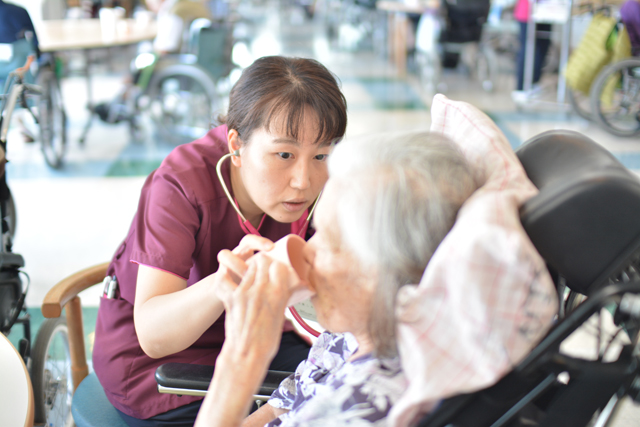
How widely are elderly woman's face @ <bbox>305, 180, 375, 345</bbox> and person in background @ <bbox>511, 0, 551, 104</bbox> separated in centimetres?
508

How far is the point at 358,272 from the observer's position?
760 millimetres

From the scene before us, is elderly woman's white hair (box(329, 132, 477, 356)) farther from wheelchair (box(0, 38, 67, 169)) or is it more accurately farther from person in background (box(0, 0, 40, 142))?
wheelchair (box(0, 38, 67, 169))

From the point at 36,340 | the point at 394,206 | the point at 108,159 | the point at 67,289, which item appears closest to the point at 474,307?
the point at 394,206

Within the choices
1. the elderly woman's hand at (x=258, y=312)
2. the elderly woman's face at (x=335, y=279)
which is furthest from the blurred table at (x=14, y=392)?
the elderly woman's face at (x=335, y=279)

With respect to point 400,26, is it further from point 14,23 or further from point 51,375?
point 51,375

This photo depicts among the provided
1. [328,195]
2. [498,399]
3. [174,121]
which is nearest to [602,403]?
[498,399]

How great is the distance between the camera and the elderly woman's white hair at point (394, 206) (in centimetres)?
70

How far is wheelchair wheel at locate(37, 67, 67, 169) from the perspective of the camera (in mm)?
3842

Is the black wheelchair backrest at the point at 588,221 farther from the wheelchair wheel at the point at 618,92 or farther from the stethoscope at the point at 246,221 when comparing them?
the wheelchair wheel at the point at 618,92

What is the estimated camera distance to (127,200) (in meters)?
3.54

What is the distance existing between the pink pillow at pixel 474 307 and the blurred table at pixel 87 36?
12.7 ft

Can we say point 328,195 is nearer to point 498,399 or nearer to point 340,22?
point 498,399

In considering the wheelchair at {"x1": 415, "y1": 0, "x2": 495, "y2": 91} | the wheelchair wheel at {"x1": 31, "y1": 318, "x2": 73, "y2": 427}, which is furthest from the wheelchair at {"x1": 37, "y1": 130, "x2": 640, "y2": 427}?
the wheelchair at {"x1": 415, "y1": 0, "x2": 495, "y2": 91}

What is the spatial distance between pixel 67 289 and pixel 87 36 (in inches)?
145
